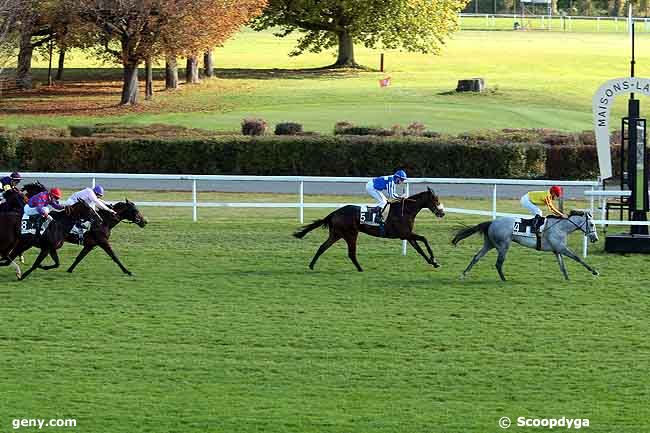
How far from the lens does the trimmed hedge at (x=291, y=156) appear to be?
26891 mm

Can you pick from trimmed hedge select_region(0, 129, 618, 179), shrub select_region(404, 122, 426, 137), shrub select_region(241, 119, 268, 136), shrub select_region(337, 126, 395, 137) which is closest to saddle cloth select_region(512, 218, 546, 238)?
trimmed hedge select_region(0, 129, 618, 179)

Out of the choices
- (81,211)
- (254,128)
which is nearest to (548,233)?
(81,211)

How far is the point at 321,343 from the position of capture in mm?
11805

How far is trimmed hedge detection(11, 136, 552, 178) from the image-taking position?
26.9 m

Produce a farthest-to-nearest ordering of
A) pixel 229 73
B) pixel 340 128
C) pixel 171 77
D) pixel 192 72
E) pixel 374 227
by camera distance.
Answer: pixel 229 73 → pixel 192 72 → pixel 171 77 → pixel 340 128 → pixel 374 227

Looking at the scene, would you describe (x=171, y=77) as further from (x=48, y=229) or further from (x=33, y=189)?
(x=48, y=229)

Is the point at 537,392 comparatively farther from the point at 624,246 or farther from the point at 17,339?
the point at 624,246

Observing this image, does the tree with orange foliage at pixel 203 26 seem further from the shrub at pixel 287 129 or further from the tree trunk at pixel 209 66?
the shrub at pixel 287 129

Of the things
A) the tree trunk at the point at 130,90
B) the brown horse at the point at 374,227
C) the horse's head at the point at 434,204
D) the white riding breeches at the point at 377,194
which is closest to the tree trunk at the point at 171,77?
the tree trunk at the point at 130,90

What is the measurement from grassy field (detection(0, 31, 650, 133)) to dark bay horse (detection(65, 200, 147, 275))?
19.6 metres

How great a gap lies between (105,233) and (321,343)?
4.40 meters

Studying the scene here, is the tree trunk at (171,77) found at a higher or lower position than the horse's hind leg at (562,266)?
higher

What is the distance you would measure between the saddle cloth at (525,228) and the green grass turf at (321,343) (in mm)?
590

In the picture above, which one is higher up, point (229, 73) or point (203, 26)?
point (203, 26)
